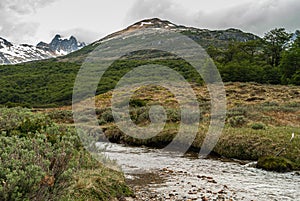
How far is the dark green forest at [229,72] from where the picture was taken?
217ft

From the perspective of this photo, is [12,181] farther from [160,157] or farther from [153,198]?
[160,157]

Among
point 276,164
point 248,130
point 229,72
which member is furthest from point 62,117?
point 229,72

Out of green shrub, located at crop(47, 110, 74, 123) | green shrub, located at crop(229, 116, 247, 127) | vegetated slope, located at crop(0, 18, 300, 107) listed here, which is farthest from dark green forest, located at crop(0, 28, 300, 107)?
green shrub, located at crop(229, 116, 247, 127)

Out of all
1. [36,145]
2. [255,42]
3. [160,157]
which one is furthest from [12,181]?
[255,42]

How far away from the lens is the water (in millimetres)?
10906

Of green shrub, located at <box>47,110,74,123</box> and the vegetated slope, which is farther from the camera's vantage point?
the vegetated slope

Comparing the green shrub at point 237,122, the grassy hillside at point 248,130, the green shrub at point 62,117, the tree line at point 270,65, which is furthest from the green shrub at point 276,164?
the tree line at point 270,65

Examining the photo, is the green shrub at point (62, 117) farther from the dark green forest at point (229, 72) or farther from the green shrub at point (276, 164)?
the green shrub at point (276, 164)

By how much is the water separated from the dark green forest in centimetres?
4559

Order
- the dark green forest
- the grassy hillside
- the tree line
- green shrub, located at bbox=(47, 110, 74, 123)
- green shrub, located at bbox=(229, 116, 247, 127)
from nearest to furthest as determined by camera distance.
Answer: the grassy hillside < green shrub, located at bbox=(229, 116, 247, 127) < green shrub, located at bbox=(47, 110, 74, 123) < the tree line < the dark green forest

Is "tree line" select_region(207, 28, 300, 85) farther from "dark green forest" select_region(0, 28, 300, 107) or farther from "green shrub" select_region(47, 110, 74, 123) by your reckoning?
"green shrub" select_region(47, 110, 74, 123)

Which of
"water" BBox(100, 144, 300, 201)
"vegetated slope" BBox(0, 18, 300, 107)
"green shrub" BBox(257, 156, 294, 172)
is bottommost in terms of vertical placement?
"water" BBox(100, 144, 300, 201)

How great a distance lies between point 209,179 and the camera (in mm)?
13359

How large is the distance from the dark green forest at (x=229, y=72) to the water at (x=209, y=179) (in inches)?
1795
